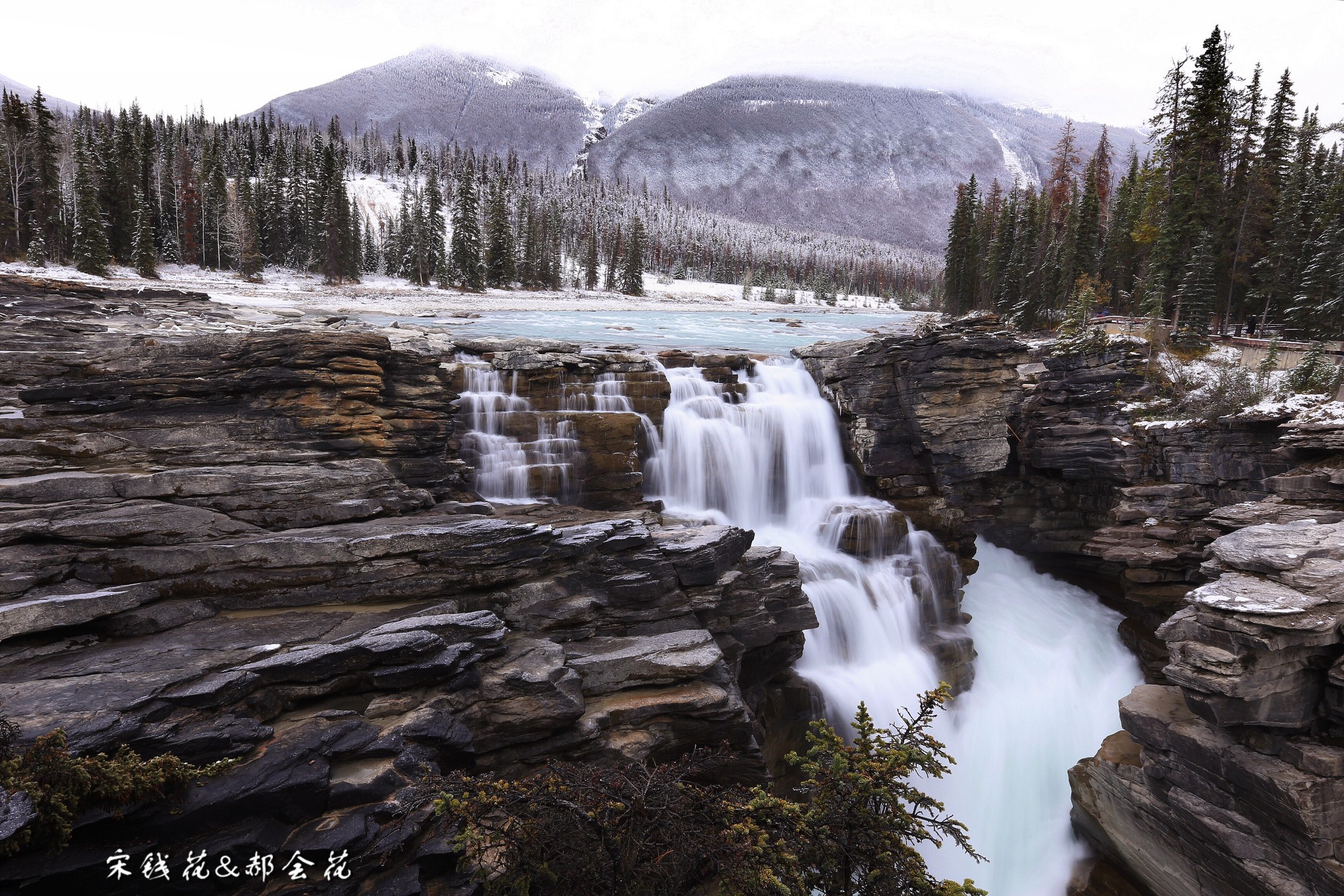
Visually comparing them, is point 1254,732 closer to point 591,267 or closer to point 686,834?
point 686,834

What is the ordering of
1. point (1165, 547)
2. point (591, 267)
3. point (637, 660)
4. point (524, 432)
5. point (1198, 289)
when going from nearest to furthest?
point (637, 660)
point (524, 432)
point (1165, 547)
point (1198, 289)
point (591, 267)

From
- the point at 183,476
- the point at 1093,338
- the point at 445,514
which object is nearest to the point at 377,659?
the point at 445,514

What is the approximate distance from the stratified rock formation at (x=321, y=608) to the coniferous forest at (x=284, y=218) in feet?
152

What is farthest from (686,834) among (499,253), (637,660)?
(499,253)

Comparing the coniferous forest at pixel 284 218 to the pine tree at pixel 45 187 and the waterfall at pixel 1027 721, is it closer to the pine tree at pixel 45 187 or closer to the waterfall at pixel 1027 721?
the pine tree at pixel 45 187

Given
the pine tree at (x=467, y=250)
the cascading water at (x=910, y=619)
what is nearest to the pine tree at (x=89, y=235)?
the pine tree at (x=467, y=250)

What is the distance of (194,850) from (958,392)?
2141 cm

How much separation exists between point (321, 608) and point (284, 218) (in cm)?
7611

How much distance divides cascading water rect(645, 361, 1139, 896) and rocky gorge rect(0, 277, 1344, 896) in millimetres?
1020

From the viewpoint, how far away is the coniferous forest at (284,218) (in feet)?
156

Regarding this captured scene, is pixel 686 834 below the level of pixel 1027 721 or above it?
above

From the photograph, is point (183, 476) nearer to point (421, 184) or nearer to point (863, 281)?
point (421, 184)

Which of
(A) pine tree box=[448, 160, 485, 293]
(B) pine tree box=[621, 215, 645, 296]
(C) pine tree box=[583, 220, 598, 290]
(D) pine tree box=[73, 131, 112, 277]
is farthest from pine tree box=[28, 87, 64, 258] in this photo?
(B) pine tree box=[621, 215, 645, 296]

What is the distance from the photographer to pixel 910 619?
671 inches
